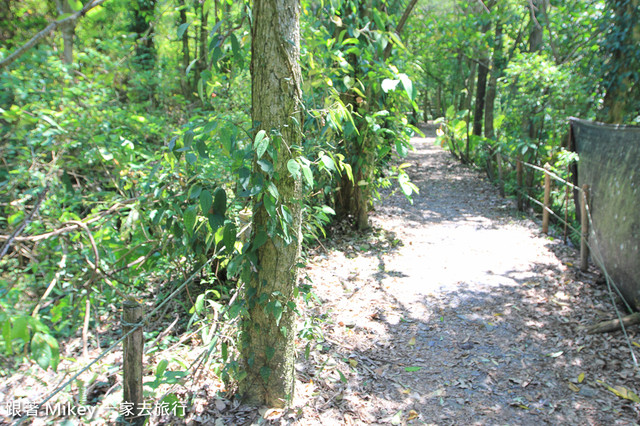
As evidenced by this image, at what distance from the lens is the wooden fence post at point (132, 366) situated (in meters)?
2.19

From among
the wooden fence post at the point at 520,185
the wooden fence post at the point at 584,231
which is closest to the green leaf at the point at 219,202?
the wooden fence post at the point at 584,231

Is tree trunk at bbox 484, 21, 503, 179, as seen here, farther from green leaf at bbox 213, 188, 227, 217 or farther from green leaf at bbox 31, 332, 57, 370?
green leaf at bbox 31, 332, 57, 370

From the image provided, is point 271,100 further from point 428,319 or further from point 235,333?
point 428,319

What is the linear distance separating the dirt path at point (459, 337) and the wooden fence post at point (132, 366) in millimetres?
958

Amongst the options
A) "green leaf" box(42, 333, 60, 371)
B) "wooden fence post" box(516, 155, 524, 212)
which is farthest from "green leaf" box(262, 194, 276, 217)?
"wooden fence post" box(516, 155, 524, 212)

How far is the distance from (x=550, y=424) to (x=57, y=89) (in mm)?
6297

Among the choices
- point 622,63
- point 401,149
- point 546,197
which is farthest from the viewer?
point 546,197

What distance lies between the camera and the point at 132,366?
2283 mm

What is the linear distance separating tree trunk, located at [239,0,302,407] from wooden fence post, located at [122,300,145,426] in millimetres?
628

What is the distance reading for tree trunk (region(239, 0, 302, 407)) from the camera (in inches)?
89.2

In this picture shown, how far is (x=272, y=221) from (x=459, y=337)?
2.59m

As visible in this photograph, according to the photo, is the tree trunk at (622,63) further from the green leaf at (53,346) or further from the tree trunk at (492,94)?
the green leaf at (53,346)

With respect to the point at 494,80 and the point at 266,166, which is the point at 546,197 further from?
the point at 494,80

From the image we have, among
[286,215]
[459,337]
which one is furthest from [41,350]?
[459,337]
